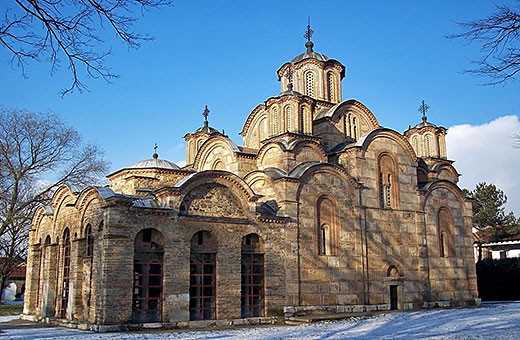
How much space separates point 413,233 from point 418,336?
10.1 m

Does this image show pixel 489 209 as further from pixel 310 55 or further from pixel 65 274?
pixel 65 274

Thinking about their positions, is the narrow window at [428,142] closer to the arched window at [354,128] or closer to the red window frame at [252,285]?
the arched window at [354,128]

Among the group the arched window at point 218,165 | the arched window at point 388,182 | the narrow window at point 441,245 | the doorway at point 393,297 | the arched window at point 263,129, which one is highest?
the arched window at point 263,129

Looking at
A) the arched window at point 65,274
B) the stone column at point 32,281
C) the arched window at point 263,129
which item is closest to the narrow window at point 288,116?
the arched window at point 263,129

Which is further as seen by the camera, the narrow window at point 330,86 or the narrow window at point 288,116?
the narrow window at point 330,86

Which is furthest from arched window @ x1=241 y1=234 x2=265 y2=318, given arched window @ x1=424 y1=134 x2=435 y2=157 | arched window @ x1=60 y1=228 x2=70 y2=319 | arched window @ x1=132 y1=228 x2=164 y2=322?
arched window @ x1=424 y1=134 x2=435 y2=157

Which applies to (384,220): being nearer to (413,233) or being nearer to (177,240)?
(413,233)

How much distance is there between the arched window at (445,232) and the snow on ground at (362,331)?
581cm

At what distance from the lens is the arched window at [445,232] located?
23891 mm

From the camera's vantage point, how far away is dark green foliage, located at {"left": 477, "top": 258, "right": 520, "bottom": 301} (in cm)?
3031

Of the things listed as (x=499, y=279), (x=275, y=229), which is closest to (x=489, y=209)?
(x=499, y=279)

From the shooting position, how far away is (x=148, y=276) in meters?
15.9

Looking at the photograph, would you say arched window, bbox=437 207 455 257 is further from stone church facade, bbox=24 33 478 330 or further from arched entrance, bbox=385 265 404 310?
arched entrance, bbox=385 265 404 310

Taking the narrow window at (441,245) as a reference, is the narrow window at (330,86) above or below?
above
